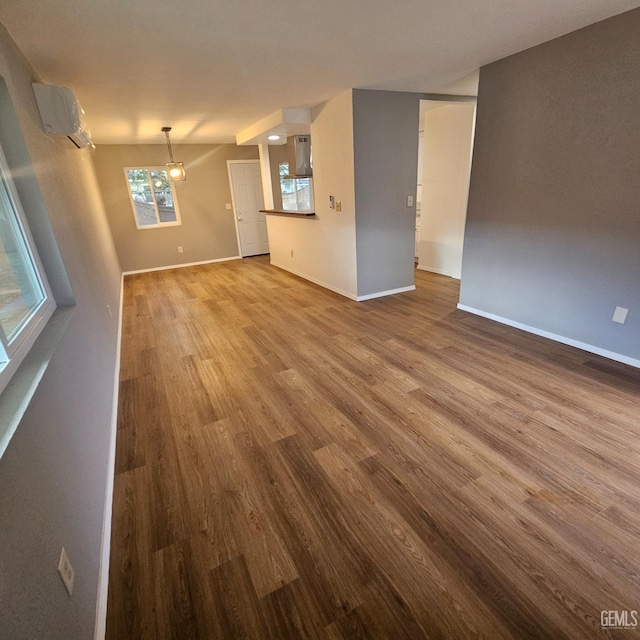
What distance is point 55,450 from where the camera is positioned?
1207 millimetres

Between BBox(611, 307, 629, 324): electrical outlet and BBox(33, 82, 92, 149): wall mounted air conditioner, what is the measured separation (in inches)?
167

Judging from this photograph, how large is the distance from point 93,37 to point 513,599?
11.8ft

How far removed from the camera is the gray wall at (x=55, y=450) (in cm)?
84

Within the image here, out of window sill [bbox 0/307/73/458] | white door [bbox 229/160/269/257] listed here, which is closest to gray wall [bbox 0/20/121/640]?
window sill [bbox 0/307/73/458]

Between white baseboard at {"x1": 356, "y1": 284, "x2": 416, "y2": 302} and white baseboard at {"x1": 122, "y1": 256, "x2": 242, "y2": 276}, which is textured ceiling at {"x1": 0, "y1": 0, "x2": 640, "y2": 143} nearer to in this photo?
white baseboard at {"x1": 356, "y1": 284, "x2": 416, "y2": 302}

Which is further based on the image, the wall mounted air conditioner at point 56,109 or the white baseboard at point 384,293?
the white baseboard at point 384,293

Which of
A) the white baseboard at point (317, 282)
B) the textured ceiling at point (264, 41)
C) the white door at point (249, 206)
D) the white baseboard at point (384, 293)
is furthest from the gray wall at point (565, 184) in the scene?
the white door at point (249, 206)

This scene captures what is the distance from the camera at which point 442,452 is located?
1929mm

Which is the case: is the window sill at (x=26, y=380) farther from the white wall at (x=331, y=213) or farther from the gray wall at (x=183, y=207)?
the gray wall at (x=183, y=207)

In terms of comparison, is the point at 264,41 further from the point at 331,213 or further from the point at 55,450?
the point at 55,450

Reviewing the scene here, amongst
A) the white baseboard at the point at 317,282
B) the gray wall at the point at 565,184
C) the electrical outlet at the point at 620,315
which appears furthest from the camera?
the white baseboard at the point at 317,282

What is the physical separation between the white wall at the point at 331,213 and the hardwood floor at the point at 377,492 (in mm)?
1661

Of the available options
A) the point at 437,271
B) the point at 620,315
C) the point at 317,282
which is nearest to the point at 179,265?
the point at 317,282

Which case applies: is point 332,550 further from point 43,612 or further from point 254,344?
point 254,344
